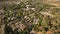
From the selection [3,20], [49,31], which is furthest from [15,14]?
[49,31]

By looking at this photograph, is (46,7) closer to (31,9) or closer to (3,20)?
(31,9)

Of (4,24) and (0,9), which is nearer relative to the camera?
(4,24)

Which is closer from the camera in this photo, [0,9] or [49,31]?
[49,31]

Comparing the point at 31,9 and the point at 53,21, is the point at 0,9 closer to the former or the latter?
the point at 31,9

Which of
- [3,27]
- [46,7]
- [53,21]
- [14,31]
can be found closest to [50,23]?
[53,21]

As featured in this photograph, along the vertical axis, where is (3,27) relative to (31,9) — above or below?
below

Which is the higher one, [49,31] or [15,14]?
[15,14]
